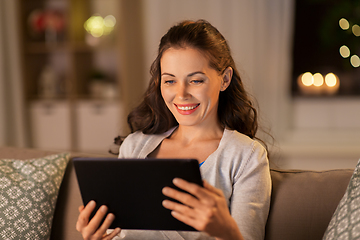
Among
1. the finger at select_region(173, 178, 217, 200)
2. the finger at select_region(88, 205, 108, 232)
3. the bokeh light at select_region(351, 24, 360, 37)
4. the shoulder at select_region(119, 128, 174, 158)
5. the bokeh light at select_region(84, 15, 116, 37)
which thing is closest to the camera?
the finger at select_region(173, 178, 217, 200)

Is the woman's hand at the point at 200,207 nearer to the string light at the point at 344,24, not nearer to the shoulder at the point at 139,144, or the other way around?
the shoulder at the point at 139,144

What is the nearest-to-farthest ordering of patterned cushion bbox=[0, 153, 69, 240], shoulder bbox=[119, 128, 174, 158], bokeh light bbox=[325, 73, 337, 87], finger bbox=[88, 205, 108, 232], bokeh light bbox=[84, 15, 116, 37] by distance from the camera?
1. finger bbox=[88, 205, 108, 232]
2. patterned cushion bbox=[0, 153, 69, 240]
3. shoulder bbox=[119, 128, 174, 158]
4. bokeh light bbox=[325, 73, 337, 87]
5. bokeh light bbox=[84, 15, 116, 37]

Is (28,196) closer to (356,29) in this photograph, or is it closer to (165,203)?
(165,203)

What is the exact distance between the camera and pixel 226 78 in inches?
52.0

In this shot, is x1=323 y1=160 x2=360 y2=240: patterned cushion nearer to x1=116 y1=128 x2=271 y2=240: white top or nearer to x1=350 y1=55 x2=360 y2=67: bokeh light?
x1=116 y1=128 x2=271 y2=240: white top

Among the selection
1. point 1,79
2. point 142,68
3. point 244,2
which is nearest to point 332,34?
point 244,2

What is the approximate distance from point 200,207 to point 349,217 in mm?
377

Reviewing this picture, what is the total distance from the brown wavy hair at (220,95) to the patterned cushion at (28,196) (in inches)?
13.9

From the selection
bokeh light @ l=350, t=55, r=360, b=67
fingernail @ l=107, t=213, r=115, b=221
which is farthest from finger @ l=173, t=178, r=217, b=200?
bokeh light @ l=350, t=55, r=360, b=67

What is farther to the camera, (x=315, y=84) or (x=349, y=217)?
(x=315, y=84)

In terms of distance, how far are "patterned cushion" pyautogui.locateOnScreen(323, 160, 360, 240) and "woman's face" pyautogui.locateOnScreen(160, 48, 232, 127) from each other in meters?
0.48

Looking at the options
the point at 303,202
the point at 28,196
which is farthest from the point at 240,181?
the point at 28,196

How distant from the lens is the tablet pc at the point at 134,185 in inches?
34.6

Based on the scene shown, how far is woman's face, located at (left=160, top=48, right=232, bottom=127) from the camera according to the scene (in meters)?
1.19
